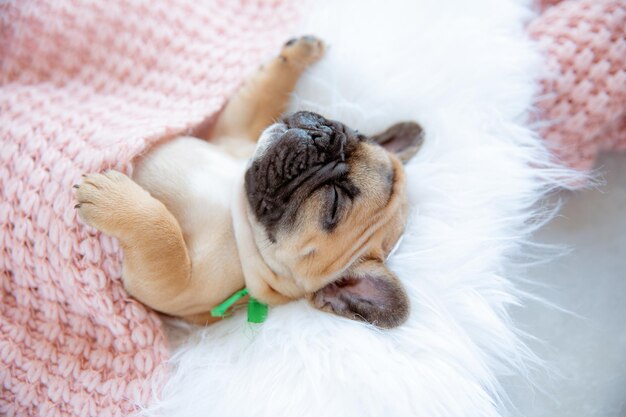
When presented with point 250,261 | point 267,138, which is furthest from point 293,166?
point 250,261

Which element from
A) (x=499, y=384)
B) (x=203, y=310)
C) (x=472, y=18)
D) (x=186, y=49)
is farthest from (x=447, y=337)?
(x=186, y=49)

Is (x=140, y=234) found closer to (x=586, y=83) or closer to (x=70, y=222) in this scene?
(x=70, y=222)

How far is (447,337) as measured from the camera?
4.60 feet

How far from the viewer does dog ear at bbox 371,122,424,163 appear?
1.74 m

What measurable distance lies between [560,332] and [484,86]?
2.65 feet

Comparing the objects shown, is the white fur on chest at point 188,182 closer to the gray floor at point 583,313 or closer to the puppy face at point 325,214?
the puppy face at point 325,214

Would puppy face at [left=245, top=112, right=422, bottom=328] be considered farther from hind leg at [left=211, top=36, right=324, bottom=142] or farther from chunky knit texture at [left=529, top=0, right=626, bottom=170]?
chunky knit texture at [left=529, top=0, right=626, bottom=170]

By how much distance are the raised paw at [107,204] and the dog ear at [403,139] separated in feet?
2.71

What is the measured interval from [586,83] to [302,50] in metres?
0.94

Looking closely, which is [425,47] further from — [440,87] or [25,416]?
[25,416]

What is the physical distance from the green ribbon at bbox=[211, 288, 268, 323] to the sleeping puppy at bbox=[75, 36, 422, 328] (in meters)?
0.02

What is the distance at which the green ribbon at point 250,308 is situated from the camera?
1.53 meters

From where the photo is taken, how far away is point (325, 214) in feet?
4.88

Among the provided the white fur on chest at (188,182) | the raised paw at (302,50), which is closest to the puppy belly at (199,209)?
the white fur on chest at (188,182)
